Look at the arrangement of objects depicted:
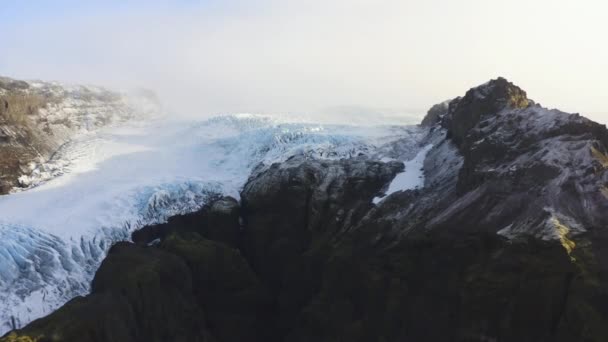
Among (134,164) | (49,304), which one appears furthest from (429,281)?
(134,164)

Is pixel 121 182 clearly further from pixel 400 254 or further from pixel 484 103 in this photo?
pixel 484 103

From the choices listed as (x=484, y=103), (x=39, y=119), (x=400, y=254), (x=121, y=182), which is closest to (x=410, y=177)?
(x=484, y=103)

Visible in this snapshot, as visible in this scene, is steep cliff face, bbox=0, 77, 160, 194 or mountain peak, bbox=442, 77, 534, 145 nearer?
mountain peak, bbox=442, 77, 534, 145

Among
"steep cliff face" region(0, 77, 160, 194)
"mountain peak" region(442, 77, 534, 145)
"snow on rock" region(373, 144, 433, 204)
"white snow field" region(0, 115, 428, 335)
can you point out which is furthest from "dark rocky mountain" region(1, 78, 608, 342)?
"steep cliff face" region(0, 77, 160, 194)

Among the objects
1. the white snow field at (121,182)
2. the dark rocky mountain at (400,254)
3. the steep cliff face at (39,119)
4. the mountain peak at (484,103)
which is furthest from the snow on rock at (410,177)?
the steep cliff face at (39,119)

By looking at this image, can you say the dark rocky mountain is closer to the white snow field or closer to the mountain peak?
the mountain peak

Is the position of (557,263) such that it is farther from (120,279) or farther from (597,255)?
(120,279)
